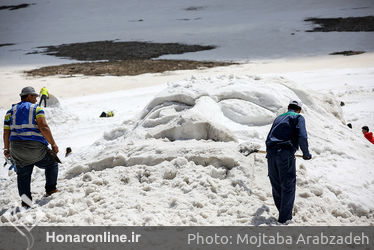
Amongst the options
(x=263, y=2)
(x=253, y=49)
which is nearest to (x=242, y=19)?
(x=263, y=2)

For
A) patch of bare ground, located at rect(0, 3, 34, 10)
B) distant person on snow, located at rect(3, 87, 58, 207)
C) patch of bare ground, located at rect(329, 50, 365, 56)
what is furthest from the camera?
patch of bare ground, located at rect(0, 3, 34, 10)

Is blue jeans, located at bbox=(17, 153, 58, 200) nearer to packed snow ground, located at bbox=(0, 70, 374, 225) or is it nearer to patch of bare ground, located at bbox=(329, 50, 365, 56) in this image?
packed snow ground, located at bbox=(0, 70, 374, 225)

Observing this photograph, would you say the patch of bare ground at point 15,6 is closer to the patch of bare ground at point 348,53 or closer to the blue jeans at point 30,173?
the patch of bare ground at point 348,53

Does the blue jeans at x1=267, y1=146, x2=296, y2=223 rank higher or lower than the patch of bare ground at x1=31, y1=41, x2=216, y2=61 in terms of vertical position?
higher

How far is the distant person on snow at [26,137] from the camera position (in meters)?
3.90

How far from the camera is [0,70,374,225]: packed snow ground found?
3.68 meters

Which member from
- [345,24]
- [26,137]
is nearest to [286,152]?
[26,137]

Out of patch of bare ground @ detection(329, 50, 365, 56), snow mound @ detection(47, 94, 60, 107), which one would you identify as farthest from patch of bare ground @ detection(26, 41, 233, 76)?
snow mound @ detection(47, 94, 60, 107)

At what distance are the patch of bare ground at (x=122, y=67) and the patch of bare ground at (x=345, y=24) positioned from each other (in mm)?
10300

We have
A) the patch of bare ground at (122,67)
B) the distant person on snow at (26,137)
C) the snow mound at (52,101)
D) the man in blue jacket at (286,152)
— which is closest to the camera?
the man in blue jacket at (286,152)

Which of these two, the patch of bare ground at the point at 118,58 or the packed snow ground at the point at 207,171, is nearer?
the packed snow ground at the point at 207,171

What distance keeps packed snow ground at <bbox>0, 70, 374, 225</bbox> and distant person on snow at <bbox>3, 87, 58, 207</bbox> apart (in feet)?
1.19

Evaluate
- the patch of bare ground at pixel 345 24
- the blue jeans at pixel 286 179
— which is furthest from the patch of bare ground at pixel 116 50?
the blue jeans at pixel 286 179

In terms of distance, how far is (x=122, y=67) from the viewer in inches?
798
